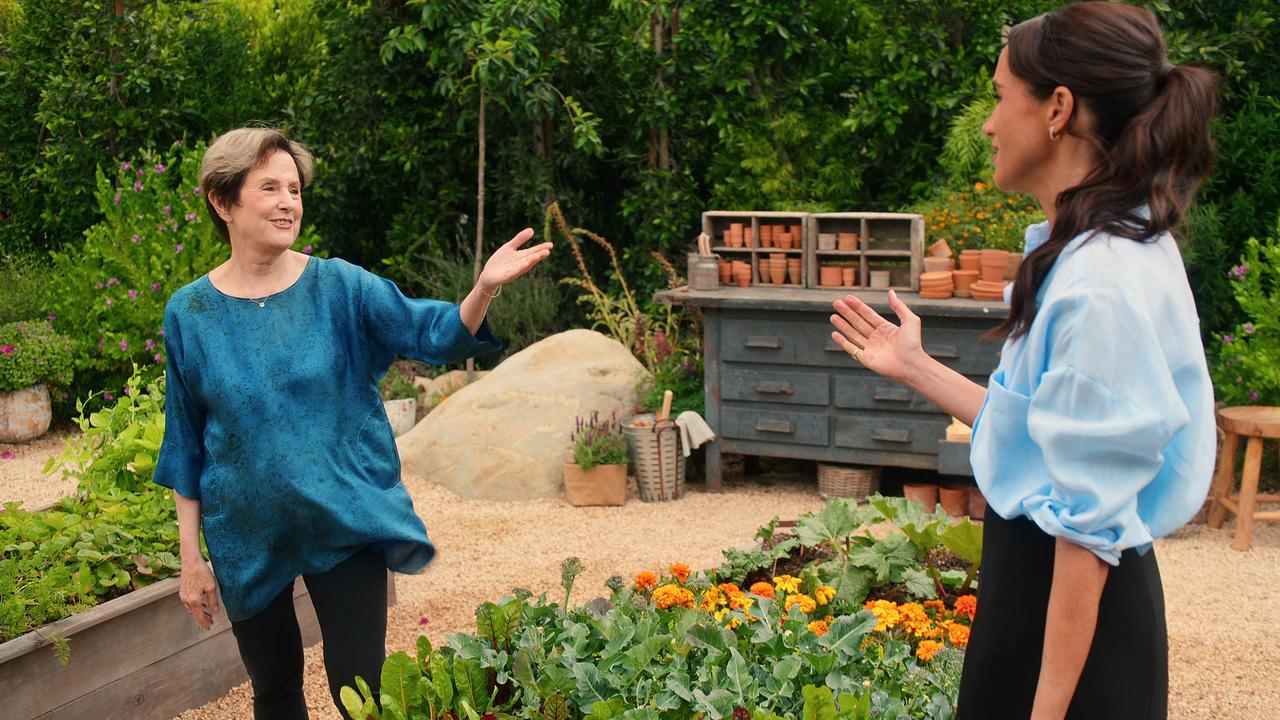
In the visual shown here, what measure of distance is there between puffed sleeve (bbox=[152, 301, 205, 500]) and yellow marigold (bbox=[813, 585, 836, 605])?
63.7 inches

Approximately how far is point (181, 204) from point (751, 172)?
3.68m

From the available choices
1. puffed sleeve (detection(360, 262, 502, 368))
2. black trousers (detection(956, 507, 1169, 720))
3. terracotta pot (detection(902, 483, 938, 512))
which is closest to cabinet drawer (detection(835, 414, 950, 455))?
terracotta pot (detection(902, 483, 938, 512))

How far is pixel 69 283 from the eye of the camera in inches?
308

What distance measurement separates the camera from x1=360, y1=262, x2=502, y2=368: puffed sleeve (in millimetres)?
2539

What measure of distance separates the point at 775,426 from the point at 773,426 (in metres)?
0.01

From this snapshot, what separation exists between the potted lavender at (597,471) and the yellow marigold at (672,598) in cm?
308

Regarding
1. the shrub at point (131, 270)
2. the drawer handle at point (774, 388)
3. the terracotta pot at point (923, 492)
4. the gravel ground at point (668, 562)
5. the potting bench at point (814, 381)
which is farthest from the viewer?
the shrub at point (131, 270)

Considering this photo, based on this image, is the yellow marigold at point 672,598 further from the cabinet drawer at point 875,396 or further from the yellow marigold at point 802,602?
the cabinet drawer at point 875,396

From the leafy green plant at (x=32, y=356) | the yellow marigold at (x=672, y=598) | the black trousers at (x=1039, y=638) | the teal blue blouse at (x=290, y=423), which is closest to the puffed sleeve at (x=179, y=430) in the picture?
the teal blue blouse at (x=290, y=423)

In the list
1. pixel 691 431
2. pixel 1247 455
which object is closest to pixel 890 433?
pixel 691 431

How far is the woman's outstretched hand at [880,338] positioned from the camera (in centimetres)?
188

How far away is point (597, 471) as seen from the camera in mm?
6152

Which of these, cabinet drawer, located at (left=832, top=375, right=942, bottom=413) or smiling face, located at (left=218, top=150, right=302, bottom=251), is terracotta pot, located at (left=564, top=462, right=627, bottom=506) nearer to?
cabinet drawer, located at (left=832, top=375, right=942, bottom=413)

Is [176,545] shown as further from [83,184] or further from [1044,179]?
[83,184]
